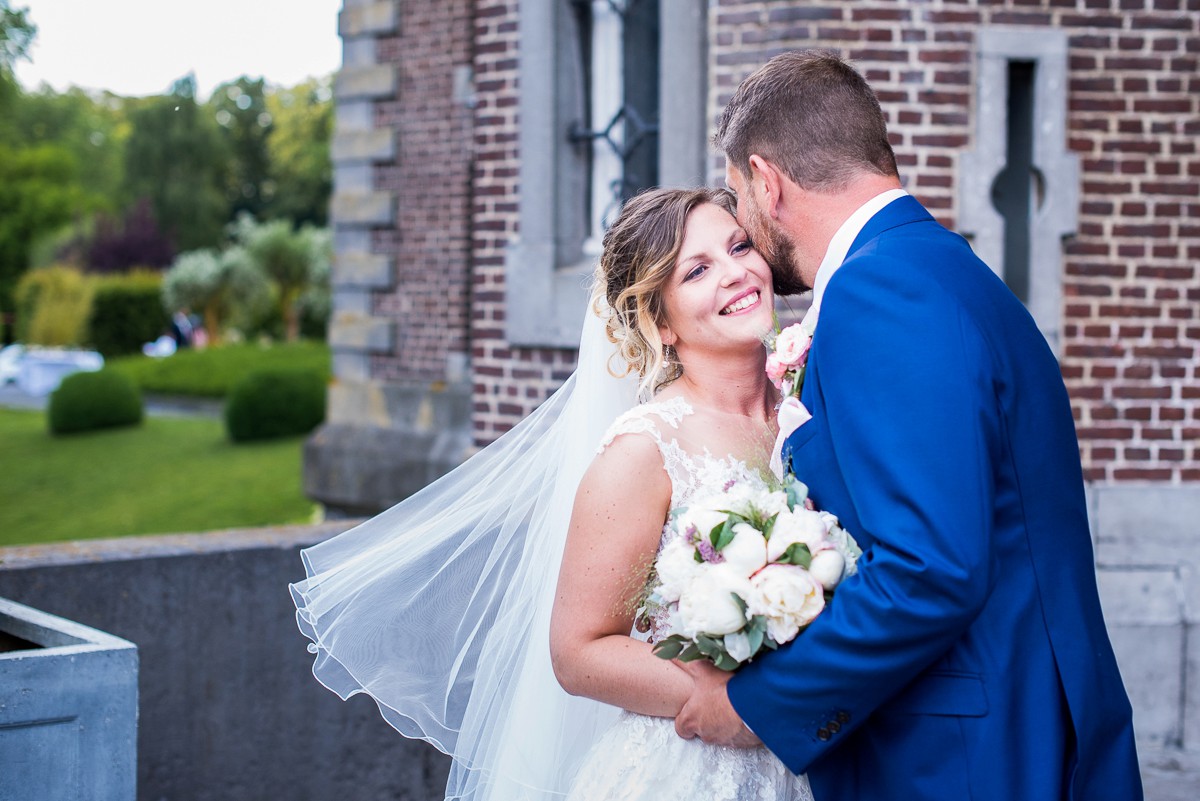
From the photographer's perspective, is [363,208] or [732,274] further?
[363,208]

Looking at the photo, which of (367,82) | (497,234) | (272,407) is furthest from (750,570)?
(272,407)

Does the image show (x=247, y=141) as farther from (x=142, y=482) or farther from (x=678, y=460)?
(x=678, y=460)

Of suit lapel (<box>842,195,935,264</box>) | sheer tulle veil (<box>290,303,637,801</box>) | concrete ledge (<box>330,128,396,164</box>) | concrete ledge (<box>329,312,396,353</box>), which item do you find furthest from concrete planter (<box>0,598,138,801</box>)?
concrete ledge (<box>330,128,396,164</box>)

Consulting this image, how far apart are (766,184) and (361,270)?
860 cm

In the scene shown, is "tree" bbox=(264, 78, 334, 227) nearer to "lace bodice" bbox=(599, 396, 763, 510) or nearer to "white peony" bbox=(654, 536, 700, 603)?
"lace bodice" bbox=(599, 396, 763, 510)

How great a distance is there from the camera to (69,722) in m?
2.94

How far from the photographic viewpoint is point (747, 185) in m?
2.54

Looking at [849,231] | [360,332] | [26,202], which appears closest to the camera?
[849,231]

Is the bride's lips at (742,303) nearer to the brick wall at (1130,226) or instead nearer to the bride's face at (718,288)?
the bride's face at (718,288)

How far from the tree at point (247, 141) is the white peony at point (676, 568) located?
6129cm

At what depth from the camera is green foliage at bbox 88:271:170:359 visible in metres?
38.4

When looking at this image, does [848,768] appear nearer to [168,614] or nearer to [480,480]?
[480,480]

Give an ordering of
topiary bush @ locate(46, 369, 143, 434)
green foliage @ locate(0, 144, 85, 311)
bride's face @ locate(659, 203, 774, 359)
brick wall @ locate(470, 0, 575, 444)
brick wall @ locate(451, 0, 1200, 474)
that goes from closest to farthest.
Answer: bride's face @ locate(659, 203, 774, 359)
brick wall @ locate(451, 0, 1200, 474)
brick wall @ locate(470, 0, 575, 444)
topiary bush @ locate(46, 369, 143, 434)
green foliage @ locate(0, 144, 85, 311)

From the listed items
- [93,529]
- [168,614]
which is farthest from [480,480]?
[93,529]
